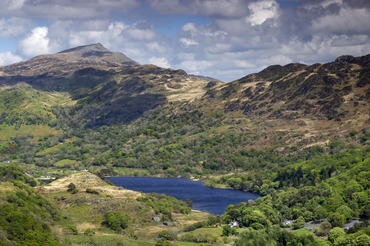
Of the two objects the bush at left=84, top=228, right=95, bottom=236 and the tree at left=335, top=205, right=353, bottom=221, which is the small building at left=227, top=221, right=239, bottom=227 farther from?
the bush at left=84, top=228, right=95, bottom=236

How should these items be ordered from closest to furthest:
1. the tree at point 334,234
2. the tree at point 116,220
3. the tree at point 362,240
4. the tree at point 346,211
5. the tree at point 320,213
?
the tree at point 362,240
the tree at point 334,234
the tree at point 346,211
the tree at point 116,220
the tree at point 320,213

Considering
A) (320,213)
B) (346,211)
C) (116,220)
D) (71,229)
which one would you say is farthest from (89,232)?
(346,211)

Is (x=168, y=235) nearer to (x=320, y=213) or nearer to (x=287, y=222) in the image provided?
(x=287, y=222)

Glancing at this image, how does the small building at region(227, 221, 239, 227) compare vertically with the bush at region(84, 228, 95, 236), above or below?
below

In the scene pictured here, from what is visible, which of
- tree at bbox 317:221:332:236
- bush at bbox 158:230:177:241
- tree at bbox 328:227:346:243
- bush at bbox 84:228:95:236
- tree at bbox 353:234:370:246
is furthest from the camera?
bush at bbox 158:230:177:241

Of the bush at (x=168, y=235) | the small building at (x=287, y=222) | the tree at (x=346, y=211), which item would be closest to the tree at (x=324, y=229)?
the tree at (x=346, y=211)

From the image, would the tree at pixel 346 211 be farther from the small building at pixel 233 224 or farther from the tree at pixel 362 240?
the small building at pixel 233 224

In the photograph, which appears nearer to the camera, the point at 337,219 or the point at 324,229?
the point at 324,229

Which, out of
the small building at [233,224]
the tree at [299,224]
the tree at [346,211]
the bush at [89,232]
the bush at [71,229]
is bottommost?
the small building at [233,224]

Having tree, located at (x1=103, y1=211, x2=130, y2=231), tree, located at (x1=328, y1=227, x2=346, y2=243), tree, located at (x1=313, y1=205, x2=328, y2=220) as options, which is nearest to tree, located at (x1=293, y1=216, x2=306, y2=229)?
tree, located at (x1=313, y1=205, x2=328, y2=220)
